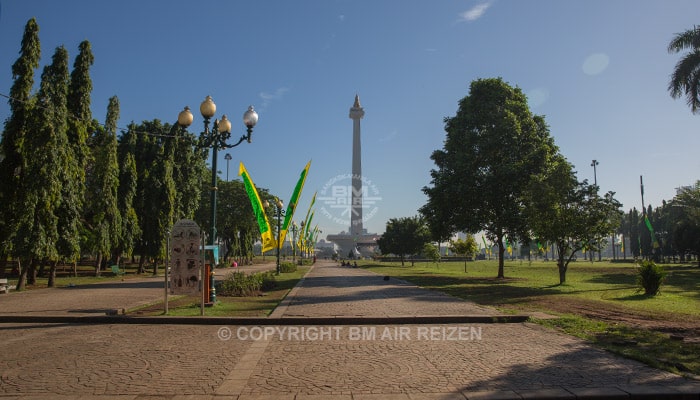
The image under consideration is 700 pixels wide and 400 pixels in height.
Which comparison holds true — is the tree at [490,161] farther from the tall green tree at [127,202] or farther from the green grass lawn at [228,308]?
the tall green tree at [127,202]

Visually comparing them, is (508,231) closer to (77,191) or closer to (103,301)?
(103,301)

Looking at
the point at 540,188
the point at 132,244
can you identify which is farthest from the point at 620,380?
the point at 132,244

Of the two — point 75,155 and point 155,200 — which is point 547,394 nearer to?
point 75,155

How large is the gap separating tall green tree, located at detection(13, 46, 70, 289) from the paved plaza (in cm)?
1109

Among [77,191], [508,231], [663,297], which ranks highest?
[77,191]

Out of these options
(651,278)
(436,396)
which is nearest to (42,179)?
(436,396)

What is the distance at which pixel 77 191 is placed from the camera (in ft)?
74.7

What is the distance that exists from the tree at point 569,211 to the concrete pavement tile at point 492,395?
19869mm

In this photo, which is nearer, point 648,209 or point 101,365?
point 101,365

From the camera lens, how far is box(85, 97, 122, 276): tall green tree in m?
27.6

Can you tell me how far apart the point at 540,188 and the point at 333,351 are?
1945 cm

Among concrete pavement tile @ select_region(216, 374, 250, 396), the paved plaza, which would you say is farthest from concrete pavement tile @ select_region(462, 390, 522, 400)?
concrete pavement tile @ select_region(216, 374, 250, 396)

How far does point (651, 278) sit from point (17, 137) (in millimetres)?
27896

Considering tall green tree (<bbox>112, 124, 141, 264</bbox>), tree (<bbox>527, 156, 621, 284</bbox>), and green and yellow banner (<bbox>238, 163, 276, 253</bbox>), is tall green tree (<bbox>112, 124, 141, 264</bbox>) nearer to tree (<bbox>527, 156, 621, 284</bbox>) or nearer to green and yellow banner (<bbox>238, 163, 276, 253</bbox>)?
green and yellow banner (<bbox>238, 163, 276, 253</bbox>)
